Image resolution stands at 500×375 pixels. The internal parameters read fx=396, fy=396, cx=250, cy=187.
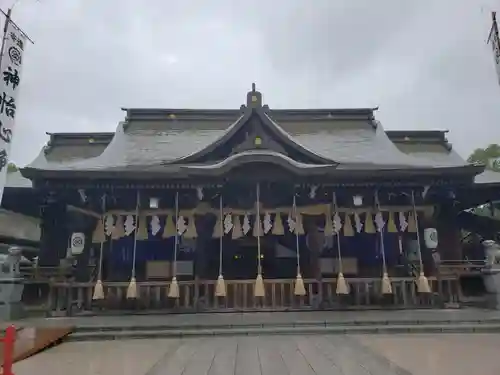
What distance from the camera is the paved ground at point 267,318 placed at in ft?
31.8

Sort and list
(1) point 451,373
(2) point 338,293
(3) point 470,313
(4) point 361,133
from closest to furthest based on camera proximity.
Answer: (1) point 451,373 < (3) point 470,313 < (2) point 338,293 < (4) point 361,133

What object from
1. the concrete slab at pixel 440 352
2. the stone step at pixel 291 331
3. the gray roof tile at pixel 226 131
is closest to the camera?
the concrete slab at pixel 440 352

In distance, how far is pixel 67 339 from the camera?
880 centimetres

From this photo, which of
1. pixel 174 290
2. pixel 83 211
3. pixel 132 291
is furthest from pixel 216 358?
pixel 83 211

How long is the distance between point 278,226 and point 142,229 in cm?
467

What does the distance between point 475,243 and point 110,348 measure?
18.6 m

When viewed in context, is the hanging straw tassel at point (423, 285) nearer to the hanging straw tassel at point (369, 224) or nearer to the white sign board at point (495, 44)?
the hanging straw tassel at point (369, 224)

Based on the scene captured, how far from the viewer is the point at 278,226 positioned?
13484 millimetres

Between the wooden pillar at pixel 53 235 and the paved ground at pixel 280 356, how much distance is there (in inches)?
277

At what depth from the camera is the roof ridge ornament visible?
49.3ft

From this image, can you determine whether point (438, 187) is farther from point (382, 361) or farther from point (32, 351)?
point (32, 351)

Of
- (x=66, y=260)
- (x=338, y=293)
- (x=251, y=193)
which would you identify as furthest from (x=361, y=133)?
(x=66, y=260)

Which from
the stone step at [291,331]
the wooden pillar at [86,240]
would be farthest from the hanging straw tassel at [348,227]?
the wooden pillar at [86,240]

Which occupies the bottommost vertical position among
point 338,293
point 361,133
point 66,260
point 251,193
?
point 338,293
